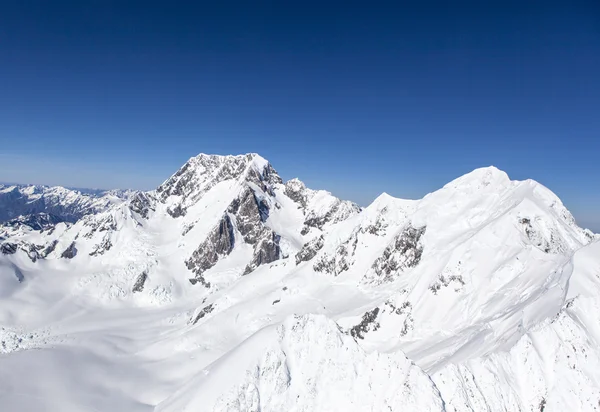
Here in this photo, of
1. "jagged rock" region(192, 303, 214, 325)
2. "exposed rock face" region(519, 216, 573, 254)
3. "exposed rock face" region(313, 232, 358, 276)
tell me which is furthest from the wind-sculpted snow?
"jagged rock" region(192, 303, 214, 325)

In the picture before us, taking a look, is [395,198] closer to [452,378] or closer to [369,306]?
[369,306]

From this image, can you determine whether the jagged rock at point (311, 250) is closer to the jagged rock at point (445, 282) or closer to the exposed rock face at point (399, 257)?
the exposed rock face at point (399, 257)

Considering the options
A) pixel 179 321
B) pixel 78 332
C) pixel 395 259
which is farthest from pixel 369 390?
pixel 78 332

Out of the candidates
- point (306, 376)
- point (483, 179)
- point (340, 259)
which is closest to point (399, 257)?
point (340, 259)

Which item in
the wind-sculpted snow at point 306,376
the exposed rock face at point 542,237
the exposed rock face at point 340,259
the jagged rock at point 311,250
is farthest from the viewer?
the jagged rock at point 311,250

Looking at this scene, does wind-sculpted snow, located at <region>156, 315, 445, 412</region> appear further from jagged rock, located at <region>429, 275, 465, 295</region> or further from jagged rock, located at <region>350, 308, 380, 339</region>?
jagged rock, located at <region>429, 275, 465, 295</region>

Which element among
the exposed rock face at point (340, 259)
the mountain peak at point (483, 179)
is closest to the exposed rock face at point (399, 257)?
the exposed rock face at point (340, 259)
